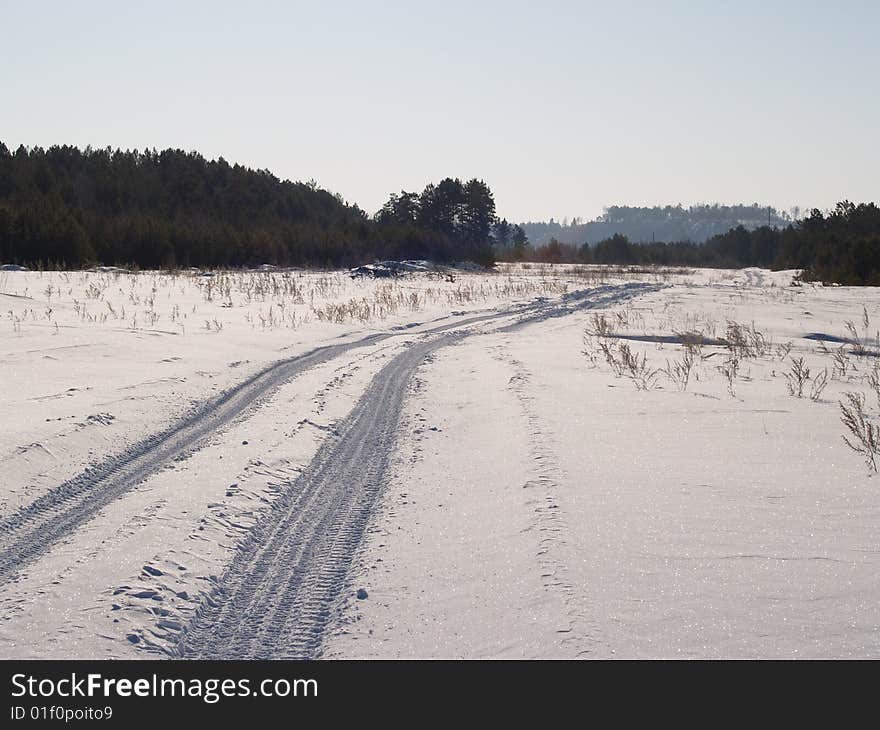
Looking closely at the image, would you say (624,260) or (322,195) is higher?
(322,195)

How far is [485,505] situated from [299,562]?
5.29ft

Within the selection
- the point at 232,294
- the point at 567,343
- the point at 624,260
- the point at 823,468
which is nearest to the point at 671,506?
the point at 823,468

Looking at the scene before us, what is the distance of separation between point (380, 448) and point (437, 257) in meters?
59.1

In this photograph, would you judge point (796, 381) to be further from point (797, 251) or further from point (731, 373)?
point (797, 251)

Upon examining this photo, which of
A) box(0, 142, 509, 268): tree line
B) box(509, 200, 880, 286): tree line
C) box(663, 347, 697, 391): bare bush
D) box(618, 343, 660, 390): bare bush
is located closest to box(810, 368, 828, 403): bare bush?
box(663, 347, 697, 391): bare bush

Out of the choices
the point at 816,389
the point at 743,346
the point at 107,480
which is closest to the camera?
the point at 107,480

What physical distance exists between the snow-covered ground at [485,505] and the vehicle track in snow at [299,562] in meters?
0.06

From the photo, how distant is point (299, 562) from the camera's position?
4.63m

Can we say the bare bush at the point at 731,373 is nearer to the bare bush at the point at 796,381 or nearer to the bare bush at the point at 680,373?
the bare bush at the point at 680,373

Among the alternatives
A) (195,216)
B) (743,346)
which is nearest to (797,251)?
(195,216)

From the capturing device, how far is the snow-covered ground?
377cm

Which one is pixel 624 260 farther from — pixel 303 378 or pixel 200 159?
pixel 303 378

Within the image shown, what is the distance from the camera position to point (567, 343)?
16.0 m
